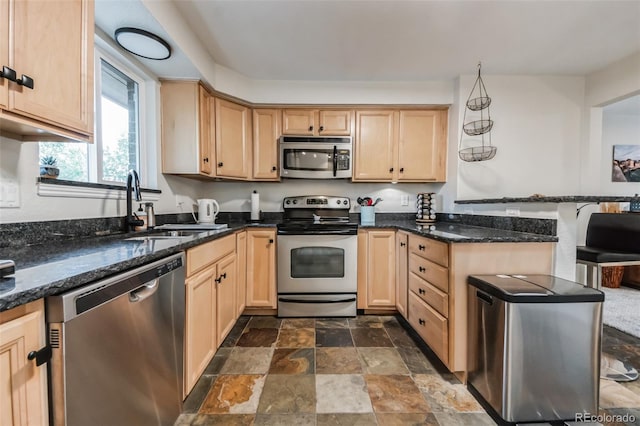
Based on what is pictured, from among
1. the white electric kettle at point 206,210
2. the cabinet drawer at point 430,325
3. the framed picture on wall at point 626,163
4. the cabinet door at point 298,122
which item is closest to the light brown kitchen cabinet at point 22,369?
the cabinet drawer at point 430,325

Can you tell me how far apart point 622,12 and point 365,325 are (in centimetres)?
297

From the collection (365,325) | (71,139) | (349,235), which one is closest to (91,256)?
(71,139)

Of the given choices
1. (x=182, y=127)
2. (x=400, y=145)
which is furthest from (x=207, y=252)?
(x=400, y=145)

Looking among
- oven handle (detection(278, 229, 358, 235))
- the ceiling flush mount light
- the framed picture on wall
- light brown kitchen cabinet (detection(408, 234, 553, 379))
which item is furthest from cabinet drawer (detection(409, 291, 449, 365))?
the framed picture on wall

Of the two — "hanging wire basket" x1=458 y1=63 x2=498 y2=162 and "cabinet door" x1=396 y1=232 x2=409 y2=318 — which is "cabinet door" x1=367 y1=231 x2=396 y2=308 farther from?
"hanging wire basket" x1=458 y1=63 x2=498 y2=162

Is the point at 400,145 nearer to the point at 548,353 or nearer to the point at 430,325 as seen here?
the point at 430,325

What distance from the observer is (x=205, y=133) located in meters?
2.39

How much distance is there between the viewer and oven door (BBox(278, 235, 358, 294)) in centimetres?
247

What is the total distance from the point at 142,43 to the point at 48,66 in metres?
0.99

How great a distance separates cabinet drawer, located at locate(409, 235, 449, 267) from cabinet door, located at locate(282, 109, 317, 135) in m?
1.54

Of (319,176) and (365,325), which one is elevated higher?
(319,176)

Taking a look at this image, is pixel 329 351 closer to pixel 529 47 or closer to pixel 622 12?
pixel 529 47

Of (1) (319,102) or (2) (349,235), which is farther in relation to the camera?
(1) (319,102)

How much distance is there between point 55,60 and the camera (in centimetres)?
92
